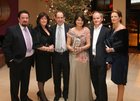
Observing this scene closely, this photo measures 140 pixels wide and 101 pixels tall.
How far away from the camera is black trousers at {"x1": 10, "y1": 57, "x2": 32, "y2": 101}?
5496mm

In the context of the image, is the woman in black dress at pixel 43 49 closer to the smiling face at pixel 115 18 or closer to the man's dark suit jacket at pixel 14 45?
the man's dark suit jacket at pixel 14 45

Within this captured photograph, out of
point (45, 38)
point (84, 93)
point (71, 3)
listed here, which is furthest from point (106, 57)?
point (71, 3)

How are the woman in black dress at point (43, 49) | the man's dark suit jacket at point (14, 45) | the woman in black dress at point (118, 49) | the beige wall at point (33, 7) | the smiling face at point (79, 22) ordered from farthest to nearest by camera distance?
1. the beige wall at point (33, 7)
2. the woman in black dress at point (43, 49)
3. the smiling face at point (79, 22)
4. the man's dark suit jacket at point (14, 45)
5. the woman in black dress at point (118, 49)

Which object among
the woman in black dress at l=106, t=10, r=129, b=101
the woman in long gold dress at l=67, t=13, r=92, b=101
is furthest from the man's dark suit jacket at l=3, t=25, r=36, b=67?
the woman in black dress at l=106, t=10, r=129, b=101

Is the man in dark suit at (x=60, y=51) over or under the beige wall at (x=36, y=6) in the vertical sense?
under

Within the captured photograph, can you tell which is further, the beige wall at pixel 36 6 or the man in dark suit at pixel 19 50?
the beige wall at pixel 36 6

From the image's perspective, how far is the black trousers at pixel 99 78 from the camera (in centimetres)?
542

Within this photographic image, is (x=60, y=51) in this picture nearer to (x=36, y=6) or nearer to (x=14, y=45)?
(x=14, y=45)

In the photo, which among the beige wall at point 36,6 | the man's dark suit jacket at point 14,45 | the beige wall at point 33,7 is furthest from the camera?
the beige wall at point 33,7

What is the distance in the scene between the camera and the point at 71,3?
7.84 m

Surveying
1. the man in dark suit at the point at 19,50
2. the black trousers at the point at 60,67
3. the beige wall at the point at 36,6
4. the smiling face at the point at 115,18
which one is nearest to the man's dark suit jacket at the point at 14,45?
the man in dark suit at the point at 19,50

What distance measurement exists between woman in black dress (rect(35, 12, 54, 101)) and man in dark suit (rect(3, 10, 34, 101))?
16cm

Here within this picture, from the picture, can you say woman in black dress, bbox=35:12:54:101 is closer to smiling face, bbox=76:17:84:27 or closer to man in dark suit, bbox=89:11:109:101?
A: smiling face, bbox=76:17:84:27

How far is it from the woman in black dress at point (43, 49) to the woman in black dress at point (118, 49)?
1109 millimetres
